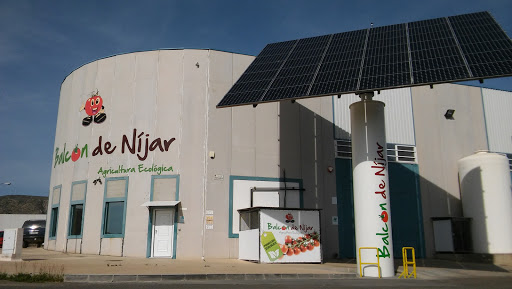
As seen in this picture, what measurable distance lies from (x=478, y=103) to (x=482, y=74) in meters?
16.5

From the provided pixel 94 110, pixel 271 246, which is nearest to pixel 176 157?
pixel 94 110

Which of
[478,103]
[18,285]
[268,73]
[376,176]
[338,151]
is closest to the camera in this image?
[18,285]

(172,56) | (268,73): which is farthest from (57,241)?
(268,73)

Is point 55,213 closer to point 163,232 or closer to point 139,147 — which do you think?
point 139,147

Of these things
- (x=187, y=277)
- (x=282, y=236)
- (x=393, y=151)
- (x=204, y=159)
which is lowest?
(x=187, y=277)

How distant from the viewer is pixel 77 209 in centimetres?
2428

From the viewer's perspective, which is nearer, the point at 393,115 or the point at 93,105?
the point at 93,105

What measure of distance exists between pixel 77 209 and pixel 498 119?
24734mm

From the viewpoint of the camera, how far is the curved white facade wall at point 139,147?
72.3ft

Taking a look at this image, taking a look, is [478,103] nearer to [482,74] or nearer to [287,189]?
[287,189]

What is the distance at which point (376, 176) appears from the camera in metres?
15.5

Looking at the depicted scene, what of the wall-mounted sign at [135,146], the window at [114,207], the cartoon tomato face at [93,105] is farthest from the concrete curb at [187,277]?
the cartoon tomato face at [93,105]

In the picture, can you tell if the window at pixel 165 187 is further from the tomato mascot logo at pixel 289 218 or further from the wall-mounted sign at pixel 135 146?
the tomato mascot logo at pixel 289 218

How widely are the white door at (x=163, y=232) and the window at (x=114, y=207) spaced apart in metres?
1.67
